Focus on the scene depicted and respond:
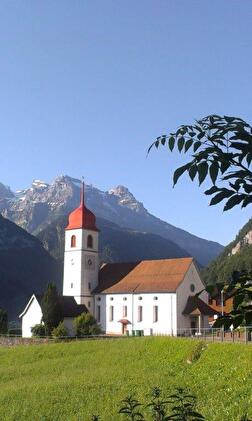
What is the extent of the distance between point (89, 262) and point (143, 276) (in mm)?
8510

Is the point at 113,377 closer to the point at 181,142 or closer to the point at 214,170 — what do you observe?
the point at 181,142

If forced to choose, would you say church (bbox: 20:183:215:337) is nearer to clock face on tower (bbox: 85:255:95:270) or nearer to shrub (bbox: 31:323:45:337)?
clock face on tower (bbox: 85:255:95:270)

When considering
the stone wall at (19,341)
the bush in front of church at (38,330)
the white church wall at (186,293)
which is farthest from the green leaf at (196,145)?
the bush in front of church at (38,330)

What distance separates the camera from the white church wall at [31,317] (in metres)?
64.2

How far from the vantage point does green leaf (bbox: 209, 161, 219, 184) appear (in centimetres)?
362

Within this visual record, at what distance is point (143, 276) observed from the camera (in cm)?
6456

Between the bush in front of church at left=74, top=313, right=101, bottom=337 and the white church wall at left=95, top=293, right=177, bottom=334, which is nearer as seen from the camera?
the bush in front of church at left=74, top=313, right=101, bottom=337

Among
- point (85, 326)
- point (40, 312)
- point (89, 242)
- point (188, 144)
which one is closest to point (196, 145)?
point (188, 144)

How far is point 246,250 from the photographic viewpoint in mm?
143625

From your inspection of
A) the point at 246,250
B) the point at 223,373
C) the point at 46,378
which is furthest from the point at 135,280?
the point at 246,250

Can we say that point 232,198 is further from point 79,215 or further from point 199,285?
point 79,215

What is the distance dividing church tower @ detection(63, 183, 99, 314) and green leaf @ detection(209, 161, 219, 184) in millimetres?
63738

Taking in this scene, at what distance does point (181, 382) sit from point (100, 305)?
40.7 meters

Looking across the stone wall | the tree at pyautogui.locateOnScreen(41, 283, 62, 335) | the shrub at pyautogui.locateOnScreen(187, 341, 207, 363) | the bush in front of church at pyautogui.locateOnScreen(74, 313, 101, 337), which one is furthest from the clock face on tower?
the shrub at pyautogui.locateOnScreen(187, 341, 207, 363)
